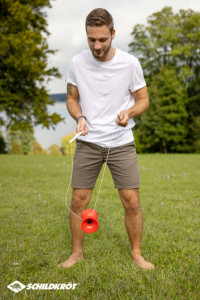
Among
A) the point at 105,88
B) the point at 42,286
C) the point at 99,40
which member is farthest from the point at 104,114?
the point at 42,286

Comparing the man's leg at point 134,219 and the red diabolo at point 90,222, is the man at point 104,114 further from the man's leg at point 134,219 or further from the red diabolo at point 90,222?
the red diabolo at point 90,222

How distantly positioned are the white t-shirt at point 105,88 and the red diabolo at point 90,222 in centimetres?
64

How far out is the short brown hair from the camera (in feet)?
9.07

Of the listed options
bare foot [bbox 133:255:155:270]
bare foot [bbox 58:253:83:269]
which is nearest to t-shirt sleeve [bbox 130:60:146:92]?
bare foot [bbox 133:255:155:270]

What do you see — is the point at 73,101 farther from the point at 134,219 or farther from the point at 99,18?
the point at 134,219

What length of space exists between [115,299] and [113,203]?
320 cm

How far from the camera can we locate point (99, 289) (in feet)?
9.11

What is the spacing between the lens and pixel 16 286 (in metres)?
2.84

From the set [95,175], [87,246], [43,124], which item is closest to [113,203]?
[87,246]

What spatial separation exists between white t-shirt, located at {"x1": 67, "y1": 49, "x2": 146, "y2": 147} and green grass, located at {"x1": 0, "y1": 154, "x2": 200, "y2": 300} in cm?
118

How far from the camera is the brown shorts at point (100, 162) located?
10.4ft

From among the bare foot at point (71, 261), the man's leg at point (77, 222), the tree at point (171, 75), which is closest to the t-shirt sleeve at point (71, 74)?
the man's leg at point (77, 222)

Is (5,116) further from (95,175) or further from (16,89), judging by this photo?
(95,175)

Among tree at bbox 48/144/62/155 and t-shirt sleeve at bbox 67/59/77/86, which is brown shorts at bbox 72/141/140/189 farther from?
tree at bbox 48/144/62/155
